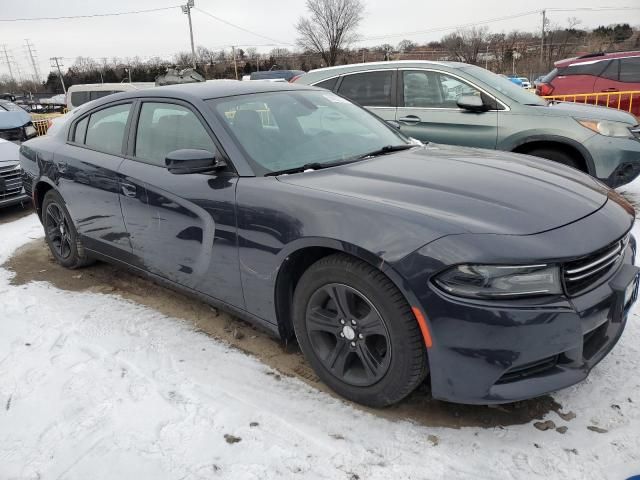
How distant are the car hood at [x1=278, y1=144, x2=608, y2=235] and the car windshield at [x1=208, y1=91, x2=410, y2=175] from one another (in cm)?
Result: 20

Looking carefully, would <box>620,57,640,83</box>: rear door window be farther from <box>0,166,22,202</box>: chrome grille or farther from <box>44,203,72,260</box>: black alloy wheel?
<box>0,166,22,202</box>: chrome grille

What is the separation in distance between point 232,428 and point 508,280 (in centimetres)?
141

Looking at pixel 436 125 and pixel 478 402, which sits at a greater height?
pixel 436 125

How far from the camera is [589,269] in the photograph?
2.07m

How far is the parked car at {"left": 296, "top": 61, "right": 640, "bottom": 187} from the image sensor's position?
5.14 meters

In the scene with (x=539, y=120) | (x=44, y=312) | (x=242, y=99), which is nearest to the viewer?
(x=242, y=99)

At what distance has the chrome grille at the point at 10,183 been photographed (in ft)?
21.5

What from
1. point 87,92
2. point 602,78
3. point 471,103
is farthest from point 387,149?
point 87,92

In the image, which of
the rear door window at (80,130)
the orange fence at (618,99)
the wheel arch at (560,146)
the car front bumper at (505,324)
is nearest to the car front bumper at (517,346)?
the car front bumper at (505,324)

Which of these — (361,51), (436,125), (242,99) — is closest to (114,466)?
(242,99)

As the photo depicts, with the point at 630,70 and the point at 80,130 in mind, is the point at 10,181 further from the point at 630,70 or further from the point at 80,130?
the point at 630,70

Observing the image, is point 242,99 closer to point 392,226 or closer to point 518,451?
point 392,226

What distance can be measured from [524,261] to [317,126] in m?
1.73

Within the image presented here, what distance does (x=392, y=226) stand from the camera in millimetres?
2111
